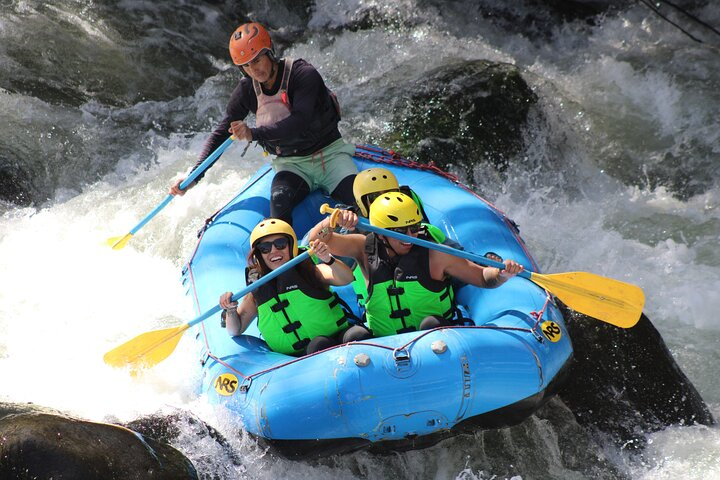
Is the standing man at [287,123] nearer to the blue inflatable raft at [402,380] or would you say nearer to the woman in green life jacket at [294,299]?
the woman in green life jacket at [294,299]

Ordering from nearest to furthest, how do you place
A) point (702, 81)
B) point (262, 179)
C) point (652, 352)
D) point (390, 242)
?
point (390, 242) < point (652, 352) < point (262, 179) < point (702, 81)

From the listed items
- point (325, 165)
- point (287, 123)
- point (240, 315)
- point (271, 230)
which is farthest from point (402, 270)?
point (325, 165)

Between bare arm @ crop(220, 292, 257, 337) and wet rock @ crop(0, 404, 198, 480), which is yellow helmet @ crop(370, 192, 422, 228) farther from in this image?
wet rock @ crop(0, 404, 198, 480)

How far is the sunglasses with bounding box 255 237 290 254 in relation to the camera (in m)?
4.07

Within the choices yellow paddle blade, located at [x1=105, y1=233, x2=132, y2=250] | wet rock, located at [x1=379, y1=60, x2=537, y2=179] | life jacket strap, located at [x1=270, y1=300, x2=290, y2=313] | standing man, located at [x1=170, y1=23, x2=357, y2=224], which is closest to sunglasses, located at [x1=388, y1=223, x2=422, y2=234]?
life jacket strap, located at [x1=270, y1=300, x2=290, y2=313]

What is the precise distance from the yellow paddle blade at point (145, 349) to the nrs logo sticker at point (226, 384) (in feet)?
1.69

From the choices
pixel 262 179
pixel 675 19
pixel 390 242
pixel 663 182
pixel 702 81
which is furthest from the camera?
pixel 675 19

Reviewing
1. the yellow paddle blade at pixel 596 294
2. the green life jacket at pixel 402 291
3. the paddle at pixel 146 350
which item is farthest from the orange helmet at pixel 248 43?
the yellow paddle blade at pixel 596 294

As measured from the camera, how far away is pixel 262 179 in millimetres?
5422

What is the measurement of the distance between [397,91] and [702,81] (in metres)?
2.73

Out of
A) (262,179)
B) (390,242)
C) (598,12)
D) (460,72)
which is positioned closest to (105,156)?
(262,179)

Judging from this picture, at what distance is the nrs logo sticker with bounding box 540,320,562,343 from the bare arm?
4.56 feet

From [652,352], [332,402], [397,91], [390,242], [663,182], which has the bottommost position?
[663,182]

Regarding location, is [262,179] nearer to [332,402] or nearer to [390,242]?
[390,242]
